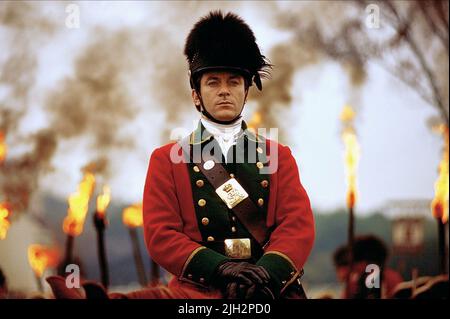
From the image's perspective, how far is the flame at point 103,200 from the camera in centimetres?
432

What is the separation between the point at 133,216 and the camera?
4.30 metres

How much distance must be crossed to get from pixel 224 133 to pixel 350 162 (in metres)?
1.00

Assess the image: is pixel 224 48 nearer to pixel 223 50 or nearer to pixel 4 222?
pixel 223 50

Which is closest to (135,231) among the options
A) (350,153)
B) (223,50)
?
(223,50)

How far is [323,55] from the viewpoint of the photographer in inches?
177

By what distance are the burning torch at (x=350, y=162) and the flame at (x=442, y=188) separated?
50cm

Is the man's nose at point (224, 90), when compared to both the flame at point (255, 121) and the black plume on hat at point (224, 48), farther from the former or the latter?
the flame at point (255, 121)

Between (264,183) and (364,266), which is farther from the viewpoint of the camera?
(364,266)

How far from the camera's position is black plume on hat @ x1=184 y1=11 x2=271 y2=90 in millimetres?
3777

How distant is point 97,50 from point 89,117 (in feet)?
1.25

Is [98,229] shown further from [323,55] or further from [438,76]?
[438,76]

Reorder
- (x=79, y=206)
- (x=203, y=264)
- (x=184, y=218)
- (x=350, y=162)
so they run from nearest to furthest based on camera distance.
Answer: (x=203, y=264) → (x=184, y=218) → (x=79, y=206) → (x=350, y=162)

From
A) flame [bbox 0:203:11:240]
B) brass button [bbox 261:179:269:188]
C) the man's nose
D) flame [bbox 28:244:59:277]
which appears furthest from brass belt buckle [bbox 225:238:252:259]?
flame [bbox 0:203:11:240]
